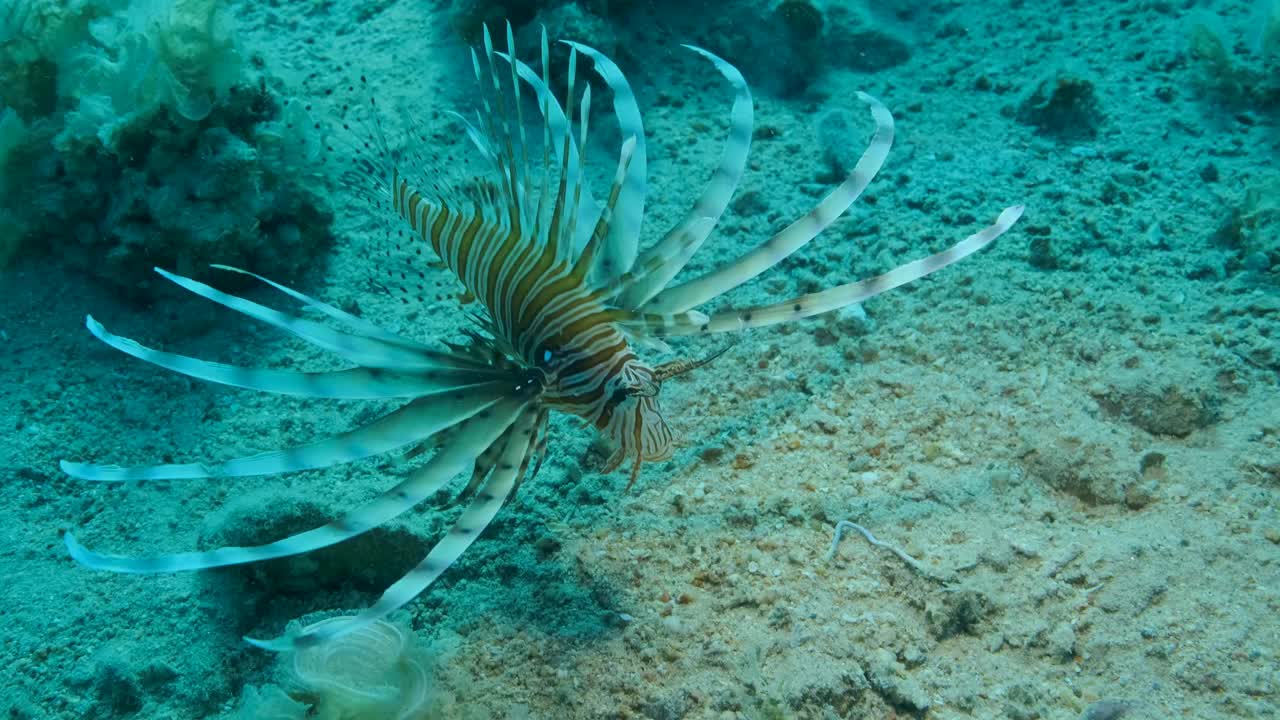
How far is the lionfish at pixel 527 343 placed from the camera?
78.4 inches

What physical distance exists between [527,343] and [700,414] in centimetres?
125

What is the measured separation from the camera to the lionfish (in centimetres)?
199

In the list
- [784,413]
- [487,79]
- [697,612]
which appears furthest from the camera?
[487,79]

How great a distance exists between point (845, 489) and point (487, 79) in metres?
4.51

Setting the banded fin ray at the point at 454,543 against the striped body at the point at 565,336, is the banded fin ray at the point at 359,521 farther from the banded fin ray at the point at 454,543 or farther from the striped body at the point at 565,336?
the striped body at the point at 565,336

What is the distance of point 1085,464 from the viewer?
304 centimetres

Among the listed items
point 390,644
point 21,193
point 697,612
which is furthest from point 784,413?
point 21,193

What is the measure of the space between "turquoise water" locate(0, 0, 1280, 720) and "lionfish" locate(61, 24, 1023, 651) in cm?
3

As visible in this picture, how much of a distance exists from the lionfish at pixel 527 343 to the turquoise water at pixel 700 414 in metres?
0.03

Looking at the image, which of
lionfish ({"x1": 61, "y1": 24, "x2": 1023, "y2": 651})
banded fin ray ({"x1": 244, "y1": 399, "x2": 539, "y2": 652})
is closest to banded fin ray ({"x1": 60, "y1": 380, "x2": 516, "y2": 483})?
lionfish ({"x1": 61, "y1": 24, "x2": 1023, "y2": 651})

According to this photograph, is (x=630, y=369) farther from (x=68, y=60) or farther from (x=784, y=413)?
(x=68, y=60)

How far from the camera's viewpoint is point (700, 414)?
372cm

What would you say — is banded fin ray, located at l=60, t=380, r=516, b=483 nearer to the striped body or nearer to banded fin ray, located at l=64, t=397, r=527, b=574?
banded fin ray, located at l=64, t=397, r=527, b=574

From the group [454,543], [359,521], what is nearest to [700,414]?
[454,543]
